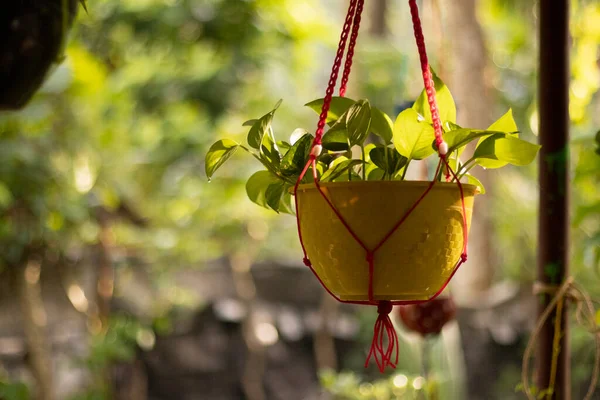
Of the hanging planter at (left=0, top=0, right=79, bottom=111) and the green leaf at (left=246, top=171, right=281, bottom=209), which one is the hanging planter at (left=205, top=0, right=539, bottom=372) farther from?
the hanging planter at (left=0, top=0, right=79, bottom=111)

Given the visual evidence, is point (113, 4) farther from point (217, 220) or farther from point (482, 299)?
point (482, 299)

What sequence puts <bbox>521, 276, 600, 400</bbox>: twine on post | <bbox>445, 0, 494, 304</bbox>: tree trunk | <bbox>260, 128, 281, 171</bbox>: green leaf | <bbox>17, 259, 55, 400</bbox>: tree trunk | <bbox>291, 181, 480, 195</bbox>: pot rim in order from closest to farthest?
1. <bbox>291, 181, 480, 195</bbox>: pot rim
2. <bbox>260, 128, 281, 171</bbox>: green leaf
3. <bbox>521, 276, 600, 400</bbox>: twine on post
4. <bbox>17, 259, 55, 400</bbox>: tree trunk
5. <bbox>445, 0, 494, 304</bbox>: tree trunk

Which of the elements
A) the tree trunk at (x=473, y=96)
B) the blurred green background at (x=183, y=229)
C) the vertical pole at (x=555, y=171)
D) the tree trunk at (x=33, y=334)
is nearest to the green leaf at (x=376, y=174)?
the vertical pole at (x=555, y=171)

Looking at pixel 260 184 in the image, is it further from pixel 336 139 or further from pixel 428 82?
pixel 428 82

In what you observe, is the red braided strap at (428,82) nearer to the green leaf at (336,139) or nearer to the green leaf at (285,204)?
the green leaf at (336,139)

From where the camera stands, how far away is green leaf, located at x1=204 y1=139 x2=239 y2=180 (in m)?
0.78

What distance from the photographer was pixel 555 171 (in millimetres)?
1067

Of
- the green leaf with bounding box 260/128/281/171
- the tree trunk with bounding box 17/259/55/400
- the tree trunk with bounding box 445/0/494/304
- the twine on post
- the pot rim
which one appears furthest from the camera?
the tree trunk with bounding box 445/0/494/304

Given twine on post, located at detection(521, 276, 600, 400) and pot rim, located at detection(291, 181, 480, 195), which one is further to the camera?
twine on post, located at detection(521, 276, 600, 400)

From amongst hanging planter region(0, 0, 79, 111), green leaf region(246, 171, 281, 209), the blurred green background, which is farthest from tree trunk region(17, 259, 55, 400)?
green leaf region(246, 171, 281, 209)

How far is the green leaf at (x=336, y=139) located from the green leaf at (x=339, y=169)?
0.02m

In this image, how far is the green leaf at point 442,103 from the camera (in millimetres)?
797

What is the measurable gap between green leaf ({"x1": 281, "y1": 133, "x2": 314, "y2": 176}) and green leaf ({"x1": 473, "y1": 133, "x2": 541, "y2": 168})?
0.60 feet

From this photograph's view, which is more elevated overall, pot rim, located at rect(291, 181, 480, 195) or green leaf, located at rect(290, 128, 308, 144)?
pot rim, located at rect(291, 181, 480, 195)
